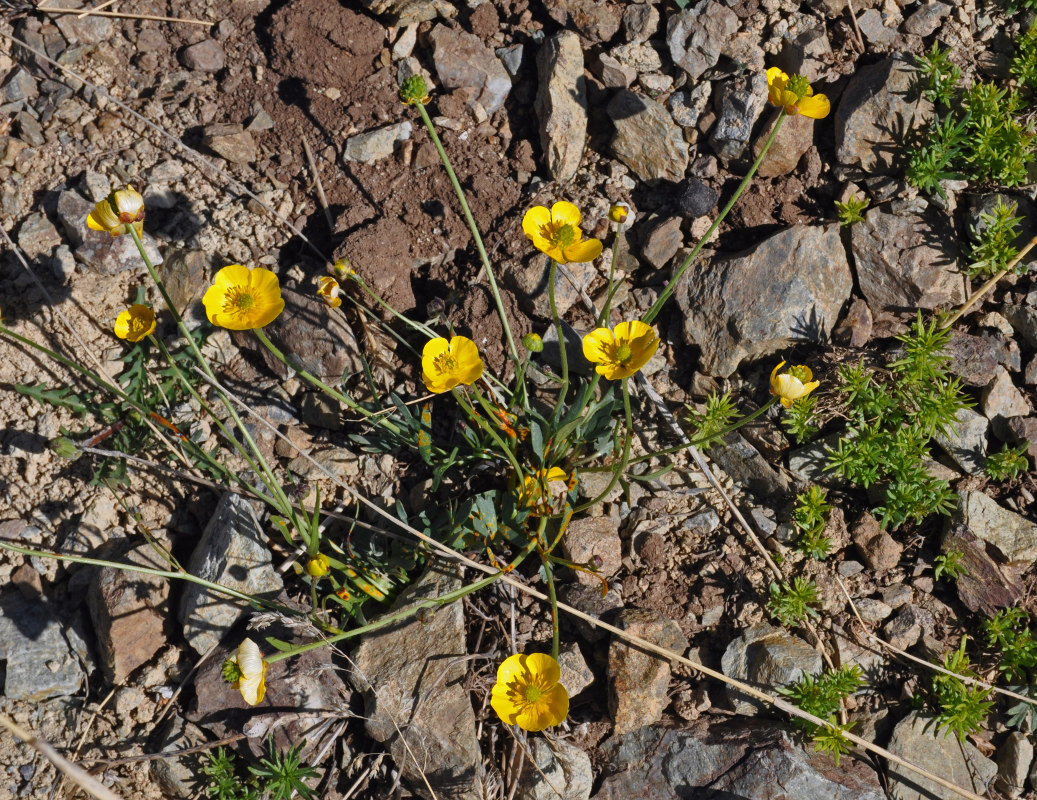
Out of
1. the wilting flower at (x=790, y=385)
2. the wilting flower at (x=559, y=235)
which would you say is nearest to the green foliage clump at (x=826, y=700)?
the wilting flower at (x=790, y=385)

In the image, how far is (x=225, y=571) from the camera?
3045 mm

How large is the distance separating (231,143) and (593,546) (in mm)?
2388

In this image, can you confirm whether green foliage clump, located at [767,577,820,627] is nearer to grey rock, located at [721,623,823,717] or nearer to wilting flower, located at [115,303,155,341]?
grey rock, located at [721,623,823,717]

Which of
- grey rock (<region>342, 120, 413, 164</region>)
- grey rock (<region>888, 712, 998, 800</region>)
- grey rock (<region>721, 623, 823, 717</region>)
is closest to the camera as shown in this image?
grey rock (<region>888, 712, 998, 800</region>)

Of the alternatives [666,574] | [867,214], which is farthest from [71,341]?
[867,214]

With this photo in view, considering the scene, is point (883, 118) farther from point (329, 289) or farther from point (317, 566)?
point (317, 566)

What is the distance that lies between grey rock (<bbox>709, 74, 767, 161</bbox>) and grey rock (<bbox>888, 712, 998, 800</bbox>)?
7.62 feet

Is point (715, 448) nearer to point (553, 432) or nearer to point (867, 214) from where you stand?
point (553, 432)

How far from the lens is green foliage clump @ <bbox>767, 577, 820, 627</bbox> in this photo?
2936mm

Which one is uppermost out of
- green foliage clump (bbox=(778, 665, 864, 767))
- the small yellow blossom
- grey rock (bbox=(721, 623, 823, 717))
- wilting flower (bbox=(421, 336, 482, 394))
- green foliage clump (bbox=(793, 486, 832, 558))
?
wilting flower (bbox=(421, 336, 482, 394))

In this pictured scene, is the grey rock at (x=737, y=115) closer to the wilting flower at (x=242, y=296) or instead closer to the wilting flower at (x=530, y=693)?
the wilting flower at (x=242, y=296)

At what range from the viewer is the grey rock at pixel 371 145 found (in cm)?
357

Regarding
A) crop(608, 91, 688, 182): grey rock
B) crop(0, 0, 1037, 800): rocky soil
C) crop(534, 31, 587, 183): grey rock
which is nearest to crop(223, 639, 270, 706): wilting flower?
crop(0, 0, 1037, 800): rocky soil

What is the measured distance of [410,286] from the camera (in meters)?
3.40
